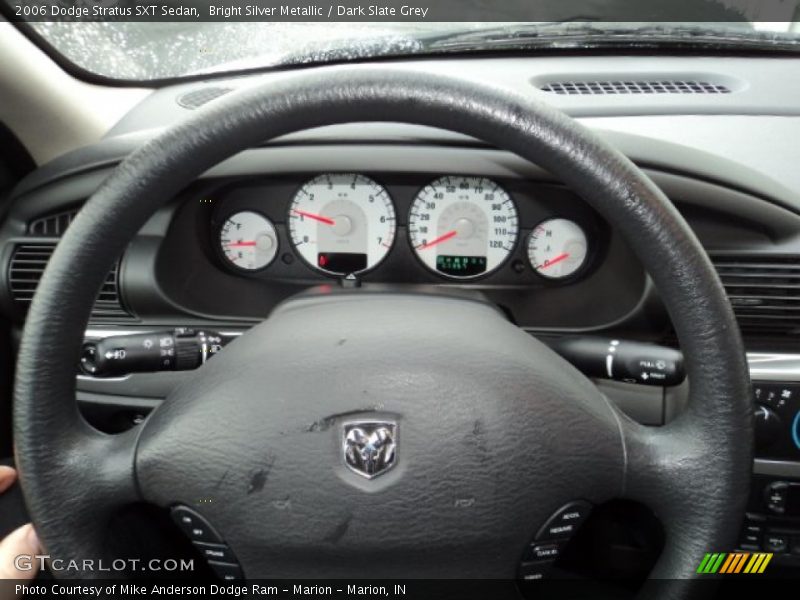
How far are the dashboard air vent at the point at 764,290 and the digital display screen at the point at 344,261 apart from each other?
69 centimetres

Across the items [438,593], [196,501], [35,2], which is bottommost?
[438,593]

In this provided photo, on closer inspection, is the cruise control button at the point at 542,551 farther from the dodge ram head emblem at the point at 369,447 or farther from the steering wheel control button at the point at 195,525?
the steering wheel control button at the point at 195,525

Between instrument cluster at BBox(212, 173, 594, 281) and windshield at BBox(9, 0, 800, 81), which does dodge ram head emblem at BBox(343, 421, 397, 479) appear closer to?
instrument cluster at BBox(212, 173, 594, 281)

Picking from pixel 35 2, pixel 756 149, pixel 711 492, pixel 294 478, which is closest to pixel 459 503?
pixel 294 478

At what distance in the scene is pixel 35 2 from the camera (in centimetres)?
185

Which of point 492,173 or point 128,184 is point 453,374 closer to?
point 128,184

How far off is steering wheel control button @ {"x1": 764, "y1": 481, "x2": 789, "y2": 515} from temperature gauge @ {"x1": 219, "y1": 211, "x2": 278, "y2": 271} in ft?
3.43

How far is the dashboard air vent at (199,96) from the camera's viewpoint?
1868 mm

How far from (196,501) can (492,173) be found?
2.76ft

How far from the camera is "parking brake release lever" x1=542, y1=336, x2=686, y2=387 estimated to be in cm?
116

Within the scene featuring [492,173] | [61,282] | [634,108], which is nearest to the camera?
[61,282]
